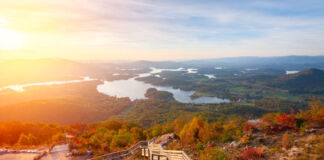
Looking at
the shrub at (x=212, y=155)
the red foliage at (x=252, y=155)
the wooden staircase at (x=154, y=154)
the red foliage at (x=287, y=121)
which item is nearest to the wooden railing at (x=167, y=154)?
the wooden staircase at (x=154, y=154)

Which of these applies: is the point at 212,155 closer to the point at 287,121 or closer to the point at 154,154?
the point at 154,154

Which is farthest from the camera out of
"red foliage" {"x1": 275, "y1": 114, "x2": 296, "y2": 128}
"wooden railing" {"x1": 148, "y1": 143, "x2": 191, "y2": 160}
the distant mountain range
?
the distant mountain range

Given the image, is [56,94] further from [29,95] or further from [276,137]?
[276,137]

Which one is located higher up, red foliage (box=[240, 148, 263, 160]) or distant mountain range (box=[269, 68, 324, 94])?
red foliage (box=[240, 148, 263, 160])

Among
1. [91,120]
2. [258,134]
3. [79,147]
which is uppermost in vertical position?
[258,134]

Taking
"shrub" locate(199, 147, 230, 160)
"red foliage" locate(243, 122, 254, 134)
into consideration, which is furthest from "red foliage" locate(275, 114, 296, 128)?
A: "shrub" locate(199, 147, 230, 160)

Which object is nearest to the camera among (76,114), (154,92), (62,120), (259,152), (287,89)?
(259,152)

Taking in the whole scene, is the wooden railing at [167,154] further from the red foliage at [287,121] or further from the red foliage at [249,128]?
the red foliage at [287,121]

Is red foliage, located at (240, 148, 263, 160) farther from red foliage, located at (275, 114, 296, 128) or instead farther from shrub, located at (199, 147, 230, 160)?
red foliage, located at (275, 114, 296, 128)

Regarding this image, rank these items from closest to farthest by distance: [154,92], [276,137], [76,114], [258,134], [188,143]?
[276,137]
[258,134]
[188,143]
[76,114]
[154,92]

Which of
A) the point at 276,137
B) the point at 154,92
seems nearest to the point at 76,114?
the point at 154,92

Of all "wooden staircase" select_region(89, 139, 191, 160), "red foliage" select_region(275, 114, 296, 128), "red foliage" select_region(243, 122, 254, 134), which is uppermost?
"red foliage" select_region(275, 114, 296, 128)
